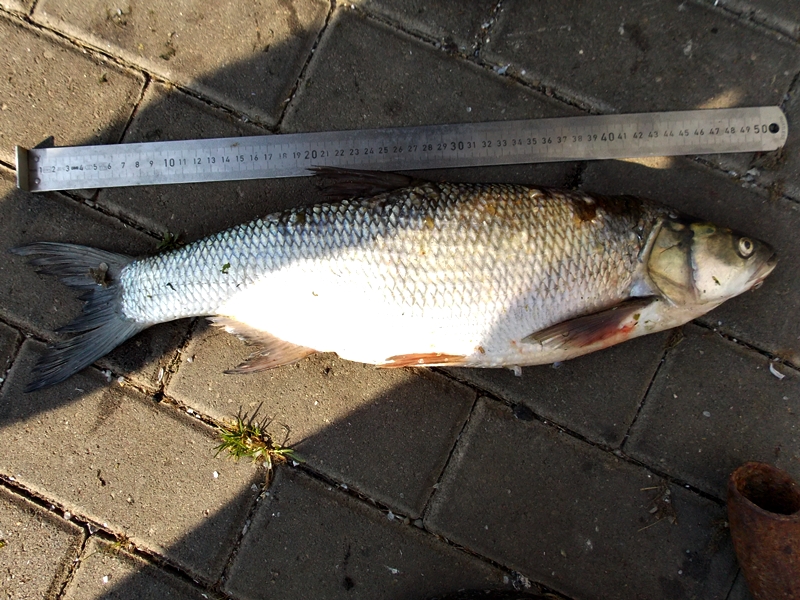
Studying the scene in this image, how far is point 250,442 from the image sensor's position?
2.55 m

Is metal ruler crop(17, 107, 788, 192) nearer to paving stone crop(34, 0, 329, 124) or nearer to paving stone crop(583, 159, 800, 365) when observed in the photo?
paving stone crop(583, 159, 800, 365)

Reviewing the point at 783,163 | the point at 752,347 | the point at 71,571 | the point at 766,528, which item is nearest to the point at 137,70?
the point at 71,571

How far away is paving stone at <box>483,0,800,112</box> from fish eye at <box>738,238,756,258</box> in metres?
0.81

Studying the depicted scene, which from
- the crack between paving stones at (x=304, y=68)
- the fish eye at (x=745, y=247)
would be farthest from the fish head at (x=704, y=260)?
the crack between paving stones at (x=304, y=68)

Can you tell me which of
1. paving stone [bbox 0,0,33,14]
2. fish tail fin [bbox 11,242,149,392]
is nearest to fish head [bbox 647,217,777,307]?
fish tail fin [bbox 11,242,149,392]

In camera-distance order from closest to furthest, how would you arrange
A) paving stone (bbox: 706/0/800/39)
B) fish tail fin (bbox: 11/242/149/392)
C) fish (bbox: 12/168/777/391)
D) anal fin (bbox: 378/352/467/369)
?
1. fish (bbox: 12/168/777/391)
2. anal fin (bbox: 378/352/467/369)
3. fish tail fin (bbox: 11/242/149/392)
4. paving stone (bbox: 706/0/800/39)

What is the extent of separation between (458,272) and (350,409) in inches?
36.5

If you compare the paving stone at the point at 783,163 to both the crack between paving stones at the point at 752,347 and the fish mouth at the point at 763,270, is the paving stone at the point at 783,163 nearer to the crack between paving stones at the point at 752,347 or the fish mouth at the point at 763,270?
the fish mouth at the point at 763,270

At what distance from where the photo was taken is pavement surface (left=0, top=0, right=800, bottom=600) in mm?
2516

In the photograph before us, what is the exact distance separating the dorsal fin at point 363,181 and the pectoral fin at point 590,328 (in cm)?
87

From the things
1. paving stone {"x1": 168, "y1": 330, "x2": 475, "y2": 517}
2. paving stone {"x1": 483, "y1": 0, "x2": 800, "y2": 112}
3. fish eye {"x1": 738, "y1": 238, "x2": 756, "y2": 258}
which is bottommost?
paving stone {"x1": 168, "y1": 330, "x2": 475, "y2": 517}

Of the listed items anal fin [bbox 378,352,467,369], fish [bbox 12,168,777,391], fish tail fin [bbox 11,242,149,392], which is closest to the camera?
fish [bbox 12,168,777,391]

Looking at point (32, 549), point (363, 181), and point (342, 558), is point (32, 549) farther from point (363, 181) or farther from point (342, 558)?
point (363, 181)

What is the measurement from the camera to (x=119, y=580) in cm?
254
